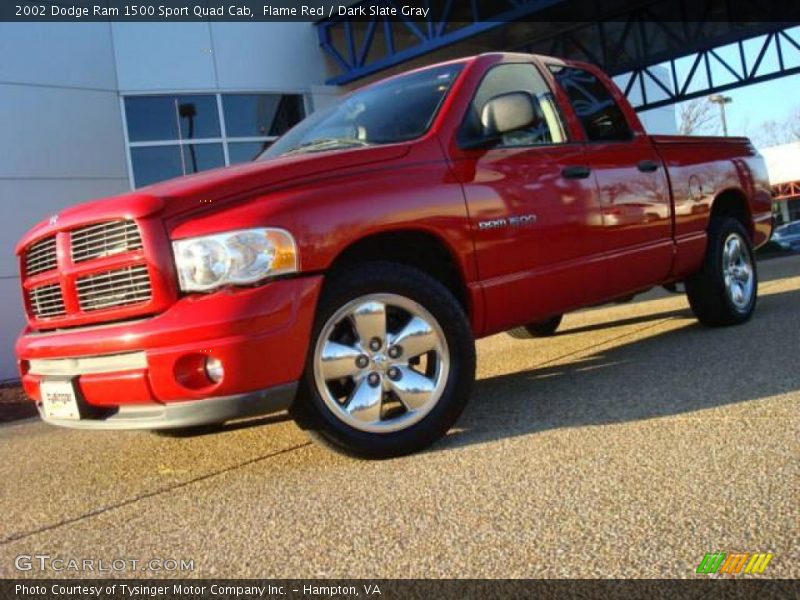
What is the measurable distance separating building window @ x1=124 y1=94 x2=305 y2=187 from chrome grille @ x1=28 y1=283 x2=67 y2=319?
8.78 meters

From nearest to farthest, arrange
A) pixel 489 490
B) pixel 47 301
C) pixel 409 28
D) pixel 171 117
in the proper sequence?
pixel 489 490 → pixel 47 301 → pixel 171 117 → pixel 409 28

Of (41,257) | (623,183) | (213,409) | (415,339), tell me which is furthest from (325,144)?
(623,183)

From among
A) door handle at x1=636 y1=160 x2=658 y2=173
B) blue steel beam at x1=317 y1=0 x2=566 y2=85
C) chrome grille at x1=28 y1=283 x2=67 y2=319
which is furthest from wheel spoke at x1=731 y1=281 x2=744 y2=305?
blue steel beam at x1=317 y1=0 x2=566 y2=85

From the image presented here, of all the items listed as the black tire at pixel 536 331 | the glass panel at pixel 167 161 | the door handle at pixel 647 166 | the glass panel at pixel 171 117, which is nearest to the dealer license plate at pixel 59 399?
the door handle at pixel 647 166

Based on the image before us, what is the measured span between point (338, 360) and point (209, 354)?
58cm

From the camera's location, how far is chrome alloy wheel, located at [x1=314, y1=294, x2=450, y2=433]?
135 inches

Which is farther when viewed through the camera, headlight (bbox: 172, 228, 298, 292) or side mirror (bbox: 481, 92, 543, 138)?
side mirror (bbox: 481, 92, 543, 138)

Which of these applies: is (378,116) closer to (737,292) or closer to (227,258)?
(227,258)

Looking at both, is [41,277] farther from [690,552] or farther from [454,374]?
[690,552]

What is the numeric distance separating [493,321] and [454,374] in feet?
1.82

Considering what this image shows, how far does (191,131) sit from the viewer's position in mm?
12891

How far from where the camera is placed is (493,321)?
4117 millimetres

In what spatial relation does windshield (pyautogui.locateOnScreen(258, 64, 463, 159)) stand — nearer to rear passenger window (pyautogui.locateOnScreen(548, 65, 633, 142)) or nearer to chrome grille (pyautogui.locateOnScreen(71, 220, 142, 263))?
rear passenger window (pyautogui.locateOnScreen(548, 65, 633, 142))

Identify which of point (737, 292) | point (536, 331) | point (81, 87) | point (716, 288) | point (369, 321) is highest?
point (81, 87)
